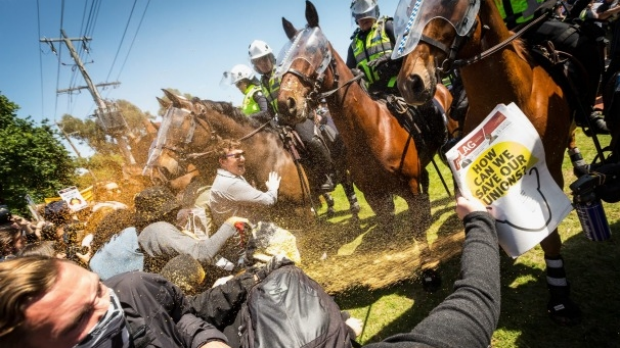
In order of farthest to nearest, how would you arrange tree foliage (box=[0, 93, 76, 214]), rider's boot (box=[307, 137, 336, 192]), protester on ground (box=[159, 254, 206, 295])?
tree foliage (box=[0, 93, 76, 214]) → rider's boot (box=[307, 137, 336, 192]) → protester on ground (box=[159, 254, 206, 295])

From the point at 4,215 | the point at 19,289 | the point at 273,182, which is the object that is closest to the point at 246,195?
the point at 273,182

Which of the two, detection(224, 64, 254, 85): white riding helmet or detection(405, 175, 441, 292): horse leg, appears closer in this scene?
detection(405, 175, 441, 292): horse leg

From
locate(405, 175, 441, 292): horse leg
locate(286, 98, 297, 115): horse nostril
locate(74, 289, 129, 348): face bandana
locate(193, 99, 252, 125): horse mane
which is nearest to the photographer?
locate(74, 289, 129, 348): face bandana

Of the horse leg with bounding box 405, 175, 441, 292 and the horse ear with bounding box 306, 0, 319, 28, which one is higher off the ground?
the horse ear with bounding box 306, 0, 319, 28

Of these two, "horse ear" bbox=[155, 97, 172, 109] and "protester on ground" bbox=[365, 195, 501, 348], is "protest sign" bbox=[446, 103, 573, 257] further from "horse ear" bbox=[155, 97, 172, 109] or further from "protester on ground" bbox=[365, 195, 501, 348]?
"horse ear" bbox=[155, 97, 172, 109]

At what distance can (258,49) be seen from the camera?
6699 mm

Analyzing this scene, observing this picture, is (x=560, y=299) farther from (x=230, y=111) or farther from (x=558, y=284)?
(x=230, y=111)

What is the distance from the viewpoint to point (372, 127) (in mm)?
3805

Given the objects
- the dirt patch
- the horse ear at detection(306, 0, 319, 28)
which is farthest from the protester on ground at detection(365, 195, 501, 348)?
the horse ear at detection(306, 0, 319, 28)

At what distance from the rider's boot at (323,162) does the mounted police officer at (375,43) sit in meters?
1.50

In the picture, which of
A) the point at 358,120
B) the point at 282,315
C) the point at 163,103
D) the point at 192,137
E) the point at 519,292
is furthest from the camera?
the point at 163,103

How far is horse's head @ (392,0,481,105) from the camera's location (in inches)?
89.0

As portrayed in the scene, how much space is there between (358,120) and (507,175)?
239cm

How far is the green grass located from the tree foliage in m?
18.9
